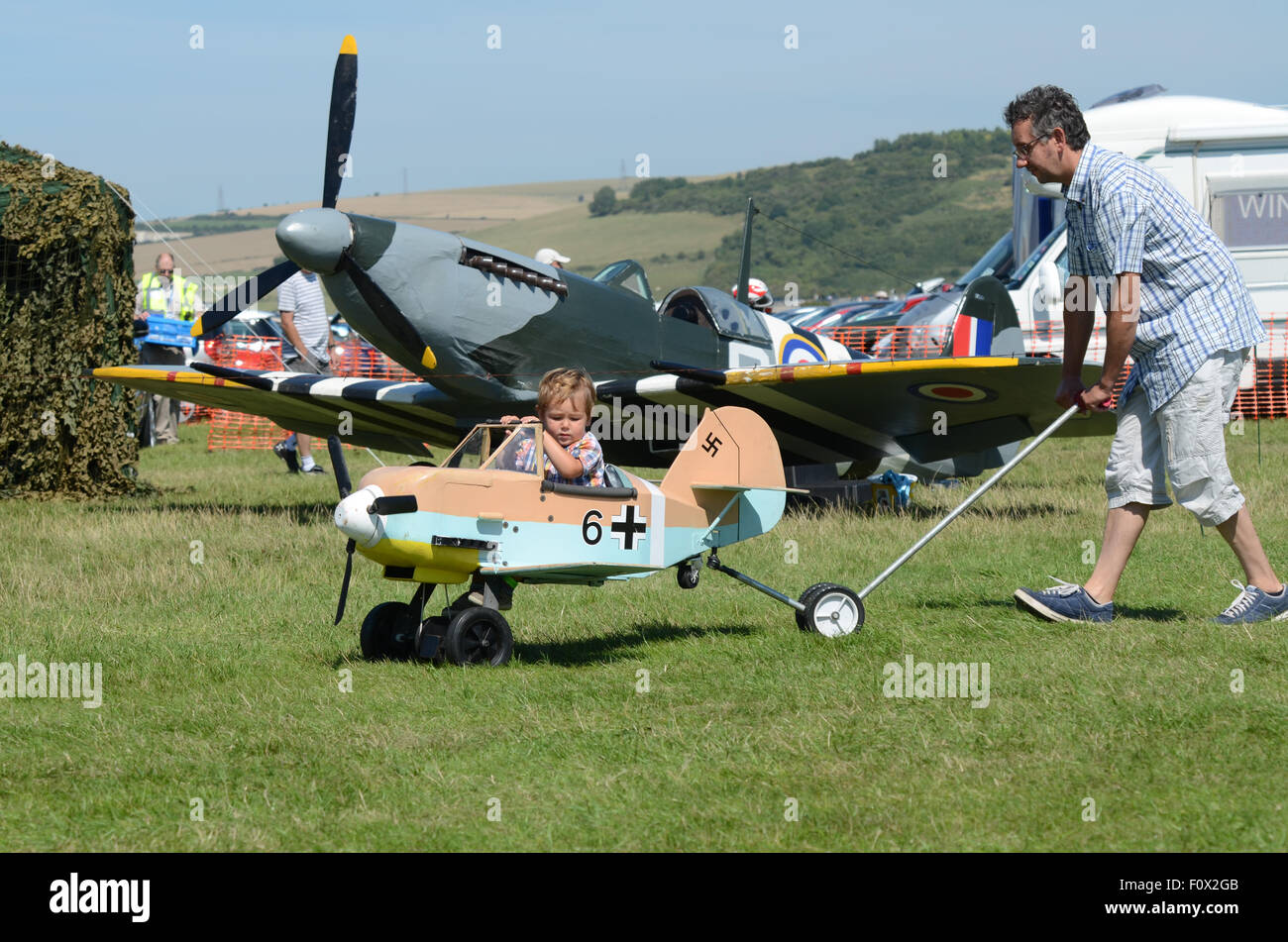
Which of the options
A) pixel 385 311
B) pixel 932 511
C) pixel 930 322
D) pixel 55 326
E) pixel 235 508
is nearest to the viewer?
pixel 385 311

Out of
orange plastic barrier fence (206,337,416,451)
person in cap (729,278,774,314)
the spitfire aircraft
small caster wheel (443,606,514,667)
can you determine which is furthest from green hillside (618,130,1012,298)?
small caster wheel (443,606,514,667)

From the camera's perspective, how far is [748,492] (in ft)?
22.3

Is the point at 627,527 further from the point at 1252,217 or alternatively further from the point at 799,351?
the point at 1252,217

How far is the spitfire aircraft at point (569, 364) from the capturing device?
32.5ft

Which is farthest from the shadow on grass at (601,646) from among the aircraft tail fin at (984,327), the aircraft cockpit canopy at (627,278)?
the aircraft tail fin at (984,327)

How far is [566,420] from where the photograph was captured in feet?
20.3

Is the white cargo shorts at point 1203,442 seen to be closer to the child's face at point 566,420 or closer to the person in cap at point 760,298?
the child's face at point 566,420

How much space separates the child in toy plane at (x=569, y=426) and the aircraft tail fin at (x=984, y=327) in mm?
7655

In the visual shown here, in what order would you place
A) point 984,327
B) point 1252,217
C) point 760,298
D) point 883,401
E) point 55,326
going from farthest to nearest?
point 1252,217, point 760,298, point 984,327, point 55,326, point 883,401

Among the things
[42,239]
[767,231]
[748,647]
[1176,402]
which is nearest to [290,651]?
[748,647]

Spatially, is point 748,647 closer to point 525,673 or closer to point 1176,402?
point 525,673

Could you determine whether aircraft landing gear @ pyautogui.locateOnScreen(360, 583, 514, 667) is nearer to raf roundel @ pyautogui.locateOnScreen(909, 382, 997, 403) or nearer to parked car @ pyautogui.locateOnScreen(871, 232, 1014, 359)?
raf roundel @ pyautogui.locateOnScreen(909, 382, 997, 403)

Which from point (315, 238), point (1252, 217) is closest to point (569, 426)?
point (315, 238)

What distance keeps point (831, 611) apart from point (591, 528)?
4.14ft
